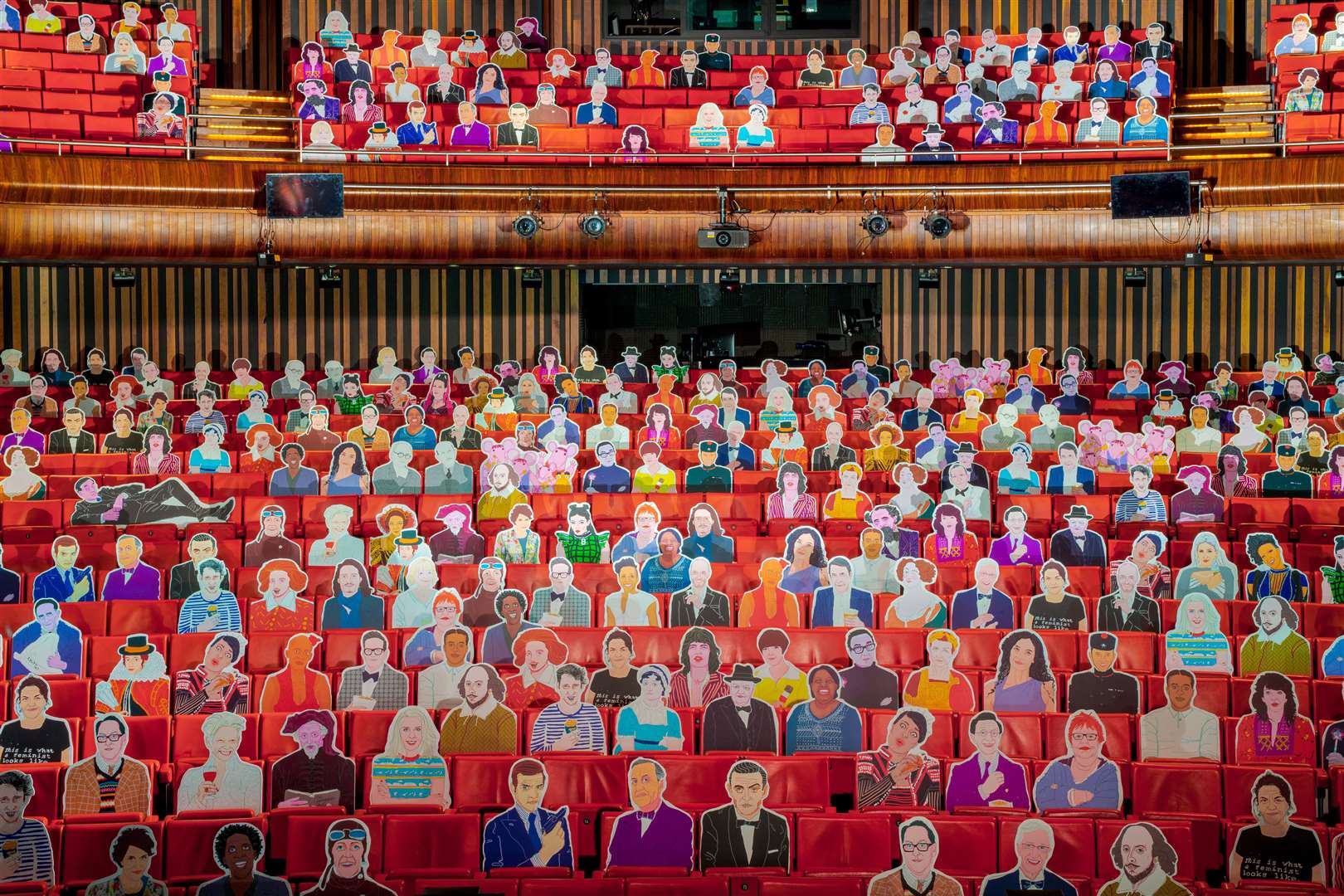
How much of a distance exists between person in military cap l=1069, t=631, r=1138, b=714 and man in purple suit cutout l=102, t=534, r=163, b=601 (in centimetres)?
288

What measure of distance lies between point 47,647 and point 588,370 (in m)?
3.45

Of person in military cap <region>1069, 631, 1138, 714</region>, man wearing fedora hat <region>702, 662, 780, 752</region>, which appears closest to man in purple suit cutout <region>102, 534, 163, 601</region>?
man wearing fedora hat <region>702, 662, 780, 752</region>

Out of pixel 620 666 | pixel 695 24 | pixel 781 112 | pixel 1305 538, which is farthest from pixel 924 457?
pixel 695 24

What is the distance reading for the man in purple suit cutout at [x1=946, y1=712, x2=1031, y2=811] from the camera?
12.7ft

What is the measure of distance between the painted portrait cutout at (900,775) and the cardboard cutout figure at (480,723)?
956 mm

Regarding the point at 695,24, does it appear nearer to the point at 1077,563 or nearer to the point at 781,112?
the point at 781,112

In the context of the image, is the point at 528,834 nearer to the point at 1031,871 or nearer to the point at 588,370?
the point at 1031,871

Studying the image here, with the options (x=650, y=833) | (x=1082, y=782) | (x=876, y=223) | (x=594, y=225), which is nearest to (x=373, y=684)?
(x=650, y=833)

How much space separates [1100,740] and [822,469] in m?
2.33

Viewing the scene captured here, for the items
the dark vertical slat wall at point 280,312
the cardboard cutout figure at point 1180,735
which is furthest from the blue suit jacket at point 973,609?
the dark vertical slat wall at point 280,312

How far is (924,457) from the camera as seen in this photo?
19.9 feet

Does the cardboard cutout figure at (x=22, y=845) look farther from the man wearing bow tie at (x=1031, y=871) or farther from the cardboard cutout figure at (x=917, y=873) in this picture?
the man wearing bow tie at (x=1031, y=871)

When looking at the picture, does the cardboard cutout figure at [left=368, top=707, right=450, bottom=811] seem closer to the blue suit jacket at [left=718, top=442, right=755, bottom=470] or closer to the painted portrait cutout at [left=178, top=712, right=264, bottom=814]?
the painted portrait cutout at [left=178, top=712, right=264, bottom=814]

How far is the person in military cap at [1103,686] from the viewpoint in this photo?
14.1ft
